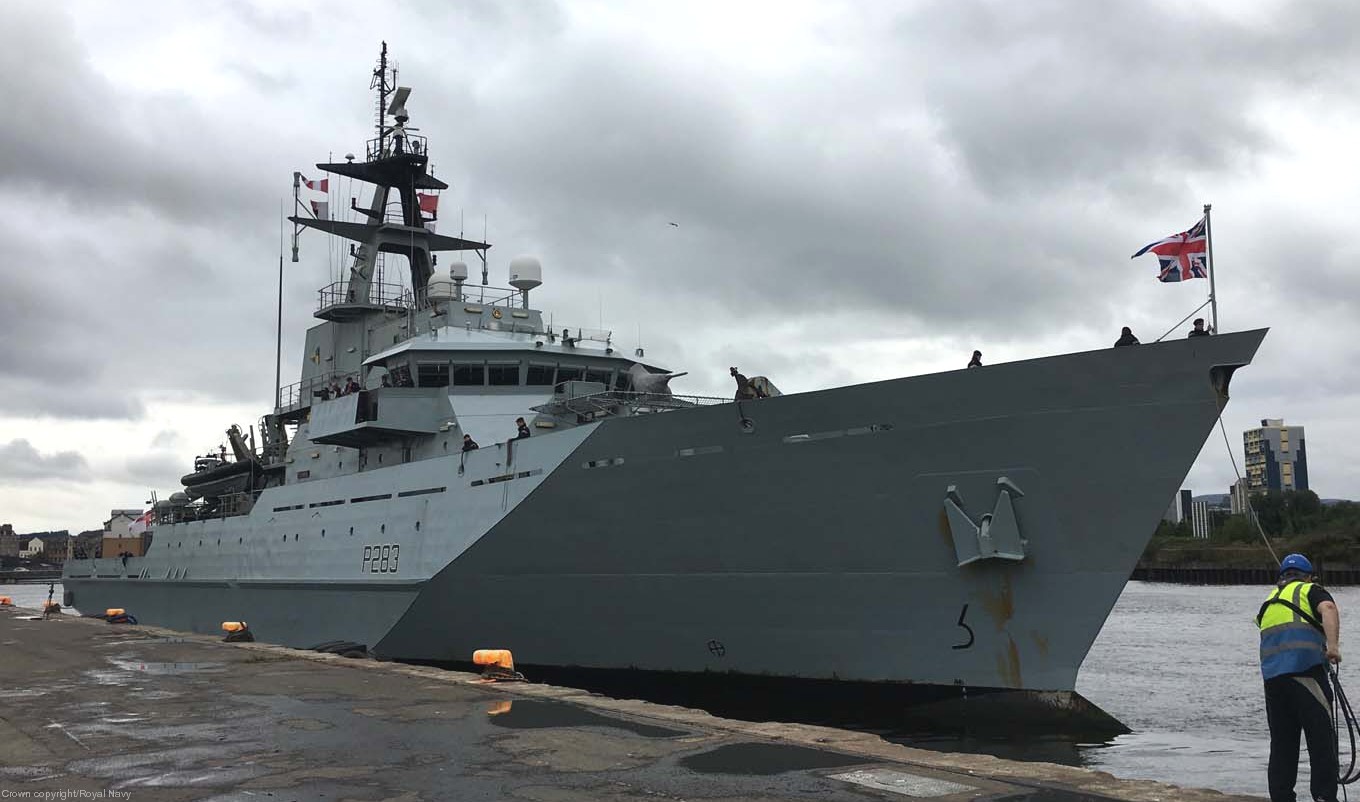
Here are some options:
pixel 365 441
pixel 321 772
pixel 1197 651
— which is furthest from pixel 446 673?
pixel 1197 651

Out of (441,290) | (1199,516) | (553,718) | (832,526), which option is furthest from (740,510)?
(1199,516)

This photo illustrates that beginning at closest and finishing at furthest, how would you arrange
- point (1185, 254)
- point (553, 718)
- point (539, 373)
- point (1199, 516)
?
point (553, 718)
point (1185, 254)
point (539, 373)
point (1199, 516)

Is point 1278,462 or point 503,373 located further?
point 1278,462

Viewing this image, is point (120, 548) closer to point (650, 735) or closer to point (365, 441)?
point (365, 441)

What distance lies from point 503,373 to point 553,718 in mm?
10026

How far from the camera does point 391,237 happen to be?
23.4m

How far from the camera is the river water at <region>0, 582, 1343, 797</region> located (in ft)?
36.4

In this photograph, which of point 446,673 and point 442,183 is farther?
point 442,183

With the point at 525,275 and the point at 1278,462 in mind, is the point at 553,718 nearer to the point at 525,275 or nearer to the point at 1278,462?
the point at 525,275

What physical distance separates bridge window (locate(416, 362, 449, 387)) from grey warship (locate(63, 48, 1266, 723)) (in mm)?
37

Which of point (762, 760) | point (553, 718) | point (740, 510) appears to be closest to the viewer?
point (762, 760)

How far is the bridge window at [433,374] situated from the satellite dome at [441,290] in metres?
2.68

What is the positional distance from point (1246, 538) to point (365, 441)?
237 ft

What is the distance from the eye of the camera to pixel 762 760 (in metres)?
6.59
